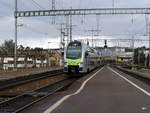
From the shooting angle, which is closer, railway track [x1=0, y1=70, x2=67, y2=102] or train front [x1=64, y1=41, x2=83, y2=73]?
railway track [x1=0, y1=70, x2=67, y2=102]

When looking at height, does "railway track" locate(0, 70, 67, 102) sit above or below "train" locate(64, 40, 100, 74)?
below

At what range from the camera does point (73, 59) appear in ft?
123

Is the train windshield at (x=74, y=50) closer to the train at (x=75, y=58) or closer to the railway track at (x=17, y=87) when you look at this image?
the train at (x=75, y=58)

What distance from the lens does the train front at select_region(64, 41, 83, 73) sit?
3744 cm

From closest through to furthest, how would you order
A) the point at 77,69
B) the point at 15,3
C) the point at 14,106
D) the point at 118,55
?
the point at 14,106
the point at 77,69
the point at 15,3
the point at 118,55

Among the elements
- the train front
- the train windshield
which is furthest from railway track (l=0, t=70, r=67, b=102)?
the train windshield

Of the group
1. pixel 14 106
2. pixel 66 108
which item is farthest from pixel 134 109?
pixel 14 106

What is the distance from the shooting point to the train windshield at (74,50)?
37719 mm

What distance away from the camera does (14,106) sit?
13758 millimetres

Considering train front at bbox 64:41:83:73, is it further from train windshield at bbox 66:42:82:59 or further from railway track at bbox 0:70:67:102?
railway track at bbox 0:70:67:102

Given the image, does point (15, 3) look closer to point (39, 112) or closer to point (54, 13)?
point (54, 13)

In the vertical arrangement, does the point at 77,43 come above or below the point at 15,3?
below

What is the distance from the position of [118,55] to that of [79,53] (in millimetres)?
127866

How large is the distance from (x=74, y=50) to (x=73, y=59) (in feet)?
3.50
